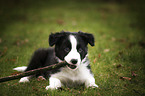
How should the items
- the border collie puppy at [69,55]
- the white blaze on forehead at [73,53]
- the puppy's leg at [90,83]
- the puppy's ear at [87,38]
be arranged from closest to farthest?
the white blaze on forehead at [73,53] < the border collie puppy at [69,55] < the puppy's leg at [90,83] < the puppy's ear at [87,38]

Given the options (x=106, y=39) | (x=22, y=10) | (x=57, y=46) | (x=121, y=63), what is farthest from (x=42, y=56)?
(x=22, y=10)

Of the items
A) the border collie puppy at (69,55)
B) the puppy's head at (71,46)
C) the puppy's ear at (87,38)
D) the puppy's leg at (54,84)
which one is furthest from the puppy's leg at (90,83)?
the puppy's ear at (87,38)

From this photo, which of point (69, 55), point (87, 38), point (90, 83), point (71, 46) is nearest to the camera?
point (69, 55)

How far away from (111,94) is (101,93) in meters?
0.18

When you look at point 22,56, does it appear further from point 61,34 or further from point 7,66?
point 61,34

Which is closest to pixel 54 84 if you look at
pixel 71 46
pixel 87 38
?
pixel 71 46

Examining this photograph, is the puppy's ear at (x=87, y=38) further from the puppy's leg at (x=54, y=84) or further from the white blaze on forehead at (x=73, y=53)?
the puppy's leg at (x=54, y=84)

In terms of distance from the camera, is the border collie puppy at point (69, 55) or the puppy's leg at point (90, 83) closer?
the border collie puppy at point (69, 55)

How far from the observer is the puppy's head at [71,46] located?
2.88 meters

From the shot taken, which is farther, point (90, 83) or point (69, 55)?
point (90, 83)

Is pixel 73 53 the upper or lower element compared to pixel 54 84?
upper

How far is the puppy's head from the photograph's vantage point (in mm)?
2878

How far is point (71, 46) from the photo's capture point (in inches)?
119

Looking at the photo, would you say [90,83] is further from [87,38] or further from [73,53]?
[87,38]
